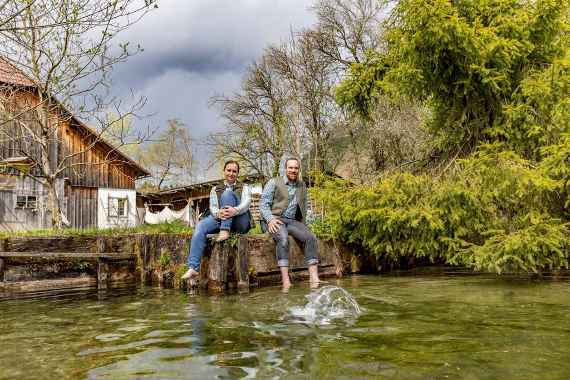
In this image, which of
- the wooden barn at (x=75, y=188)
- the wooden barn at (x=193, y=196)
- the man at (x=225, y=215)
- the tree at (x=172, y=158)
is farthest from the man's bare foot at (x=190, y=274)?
the tree at (x=172, y=158)

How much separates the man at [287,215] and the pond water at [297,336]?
2.23ft

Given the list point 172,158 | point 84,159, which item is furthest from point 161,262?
point 172,158

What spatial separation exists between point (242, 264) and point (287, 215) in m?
1.01

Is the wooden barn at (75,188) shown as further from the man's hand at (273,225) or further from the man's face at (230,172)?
the man's hand at (273,225)

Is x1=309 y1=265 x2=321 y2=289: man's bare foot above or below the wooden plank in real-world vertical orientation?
below

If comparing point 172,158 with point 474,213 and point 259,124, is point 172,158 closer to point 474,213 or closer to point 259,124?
point 259,124

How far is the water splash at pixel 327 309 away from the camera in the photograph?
427 centimetres

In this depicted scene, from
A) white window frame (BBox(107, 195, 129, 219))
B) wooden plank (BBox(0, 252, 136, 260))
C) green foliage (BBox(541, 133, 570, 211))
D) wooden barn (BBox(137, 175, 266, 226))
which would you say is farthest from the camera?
wooden barn (BBox(137, 175, 266, 226))

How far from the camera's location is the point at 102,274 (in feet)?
26.1

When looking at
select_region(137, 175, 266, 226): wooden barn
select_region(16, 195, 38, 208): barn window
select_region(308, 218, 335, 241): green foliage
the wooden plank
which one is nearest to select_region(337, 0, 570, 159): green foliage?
select_region(308, 218, 335, 241): green foliage

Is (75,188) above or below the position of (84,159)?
below

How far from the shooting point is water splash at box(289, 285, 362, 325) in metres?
4.27

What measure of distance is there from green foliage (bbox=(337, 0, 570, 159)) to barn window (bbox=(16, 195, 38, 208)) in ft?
55.3

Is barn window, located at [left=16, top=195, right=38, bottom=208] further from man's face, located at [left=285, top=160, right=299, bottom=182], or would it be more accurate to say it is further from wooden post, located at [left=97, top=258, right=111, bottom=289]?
man's face, located at [left=285, top=160, right=299, bottom=182]
